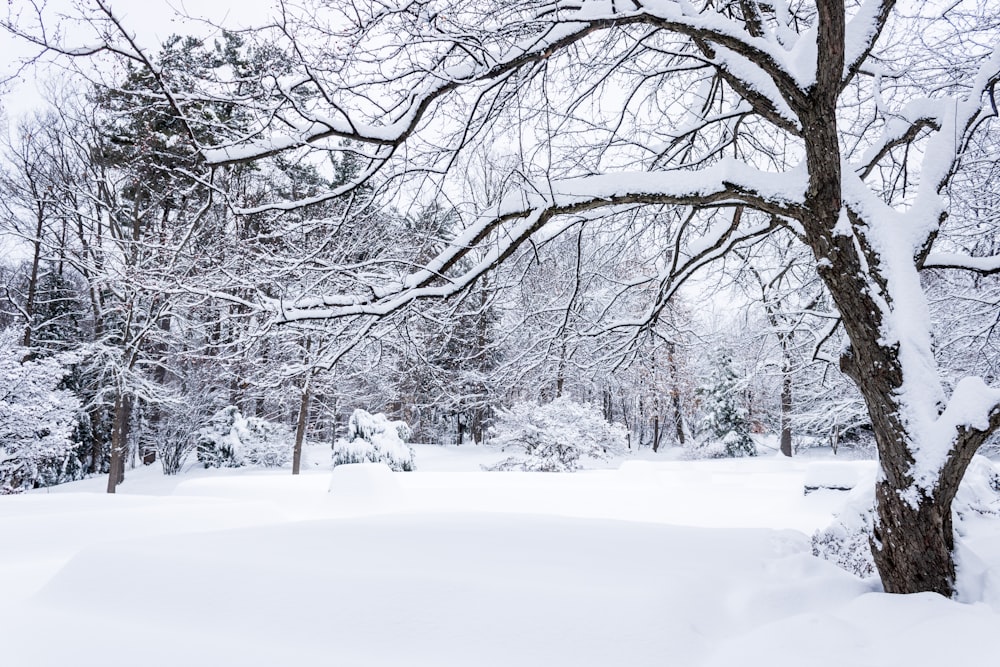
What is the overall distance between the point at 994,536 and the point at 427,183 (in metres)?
5.11

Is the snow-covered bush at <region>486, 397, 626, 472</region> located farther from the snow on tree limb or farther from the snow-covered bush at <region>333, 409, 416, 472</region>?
the snow on tree limb

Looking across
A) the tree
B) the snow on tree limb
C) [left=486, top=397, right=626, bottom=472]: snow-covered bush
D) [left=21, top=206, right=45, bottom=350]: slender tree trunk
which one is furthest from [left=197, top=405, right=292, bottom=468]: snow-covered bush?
the snow on tree limb

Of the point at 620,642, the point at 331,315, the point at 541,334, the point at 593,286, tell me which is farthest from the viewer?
the point at 593,286

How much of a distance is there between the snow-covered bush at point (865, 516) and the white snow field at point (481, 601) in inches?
11.9

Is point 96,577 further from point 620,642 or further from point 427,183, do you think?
point 427,183

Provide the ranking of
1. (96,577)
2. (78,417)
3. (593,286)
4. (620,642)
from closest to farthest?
(620,642)
(96,577)
(593,286)
(78,417)

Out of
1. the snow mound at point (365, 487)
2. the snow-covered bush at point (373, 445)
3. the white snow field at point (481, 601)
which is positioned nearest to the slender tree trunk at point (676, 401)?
the snow-covered bush at point (373, 445)

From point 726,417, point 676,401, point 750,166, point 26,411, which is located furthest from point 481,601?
point 676,401

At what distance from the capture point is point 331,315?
10.8 ft

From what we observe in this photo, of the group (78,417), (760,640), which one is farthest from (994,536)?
(78,417)

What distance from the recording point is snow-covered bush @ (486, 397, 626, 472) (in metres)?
14.4

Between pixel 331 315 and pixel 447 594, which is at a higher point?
pixel 331 315

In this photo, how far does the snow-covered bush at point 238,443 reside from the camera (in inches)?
664

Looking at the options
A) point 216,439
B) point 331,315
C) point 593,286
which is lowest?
point 216,439
